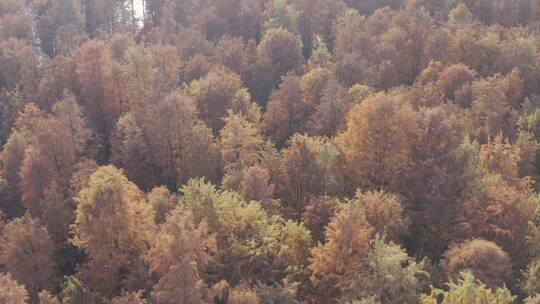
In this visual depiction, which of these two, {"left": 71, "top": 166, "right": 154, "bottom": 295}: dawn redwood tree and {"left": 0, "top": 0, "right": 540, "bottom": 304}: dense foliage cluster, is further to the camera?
{"left": 71, "top": 166, "right": 154, "bottom": 295}: dawn redwood tree

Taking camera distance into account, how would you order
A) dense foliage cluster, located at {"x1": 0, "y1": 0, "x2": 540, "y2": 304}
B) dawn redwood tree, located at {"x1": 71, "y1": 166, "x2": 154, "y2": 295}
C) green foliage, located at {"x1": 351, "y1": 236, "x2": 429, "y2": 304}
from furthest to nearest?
dawn redwood tree, located at {"x1": 71, "y1": 166, "x2": 154, "y2": 295}, dense foliage cluster, located at {"x1": 0, "y1": 0, "x2": 540, "y2": 304}, green foliage, located at {"x1": 351, "y1": 236, "x2": 429, "y2": 304}

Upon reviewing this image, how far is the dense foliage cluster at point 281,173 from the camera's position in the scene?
132ft

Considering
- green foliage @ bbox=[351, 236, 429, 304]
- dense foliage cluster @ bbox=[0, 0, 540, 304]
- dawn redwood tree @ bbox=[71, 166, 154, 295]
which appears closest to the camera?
green foliage @ bbox=[351, 236, 429, 304]

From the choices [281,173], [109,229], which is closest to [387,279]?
[281,173]

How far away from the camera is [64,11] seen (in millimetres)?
115312

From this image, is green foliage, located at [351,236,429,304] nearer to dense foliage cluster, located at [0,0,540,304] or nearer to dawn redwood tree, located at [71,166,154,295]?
dense foliage cluster, located at [0,0,540,304]

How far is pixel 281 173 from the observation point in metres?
55.1

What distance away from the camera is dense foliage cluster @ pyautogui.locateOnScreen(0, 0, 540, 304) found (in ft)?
132

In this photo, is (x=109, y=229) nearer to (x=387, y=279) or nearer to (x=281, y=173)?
(x=281, y=173)

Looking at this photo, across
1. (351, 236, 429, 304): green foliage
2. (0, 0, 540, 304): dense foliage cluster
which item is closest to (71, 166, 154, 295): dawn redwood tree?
(0, 0, 540, 304): dense foliage cluster

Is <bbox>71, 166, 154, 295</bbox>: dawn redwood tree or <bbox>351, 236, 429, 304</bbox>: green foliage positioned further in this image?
<bbox>71, 166, 154, 295</bbox>: dawn redwood tree

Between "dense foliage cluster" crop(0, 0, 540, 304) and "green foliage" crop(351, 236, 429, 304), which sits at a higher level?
"dense foliage cluster" crop(0, 0, 540, 304)

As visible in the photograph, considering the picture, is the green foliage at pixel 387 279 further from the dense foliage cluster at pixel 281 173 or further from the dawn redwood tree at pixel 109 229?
the dawn redwood tree at pixel 109 229

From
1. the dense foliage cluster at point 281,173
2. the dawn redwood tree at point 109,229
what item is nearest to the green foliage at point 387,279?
the dense foliage cluster at point 281,173
